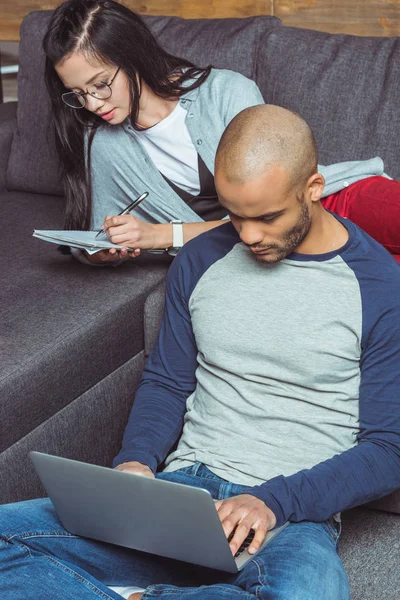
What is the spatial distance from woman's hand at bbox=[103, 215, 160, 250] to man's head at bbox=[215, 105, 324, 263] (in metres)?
0.48

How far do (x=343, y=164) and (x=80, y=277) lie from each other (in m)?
0.66

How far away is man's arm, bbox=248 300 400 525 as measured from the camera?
1.24 metres

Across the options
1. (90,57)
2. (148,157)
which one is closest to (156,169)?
(148,157)

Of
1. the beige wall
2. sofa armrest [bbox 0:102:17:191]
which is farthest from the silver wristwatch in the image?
the beige wall

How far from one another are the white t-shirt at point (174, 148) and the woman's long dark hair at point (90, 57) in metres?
0.04

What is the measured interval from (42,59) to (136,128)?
2.39 ft

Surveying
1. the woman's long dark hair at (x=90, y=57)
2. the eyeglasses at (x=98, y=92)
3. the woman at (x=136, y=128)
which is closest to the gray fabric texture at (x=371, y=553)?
the woman at (x=136, y=128)

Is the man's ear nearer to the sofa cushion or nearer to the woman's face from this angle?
the woman's face

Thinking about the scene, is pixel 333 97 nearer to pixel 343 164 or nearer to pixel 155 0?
pixel 343 164

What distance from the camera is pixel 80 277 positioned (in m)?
1.96

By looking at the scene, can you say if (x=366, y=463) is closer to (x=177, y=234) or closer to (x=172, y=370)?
(x=172, y=370)

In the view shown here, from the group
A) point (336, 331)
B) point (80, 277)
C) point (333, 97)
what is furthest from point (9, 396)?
→ point (333, 97)

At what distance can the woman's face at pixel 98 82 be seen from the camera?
1751mm

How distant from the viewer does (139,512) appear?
1.16m
